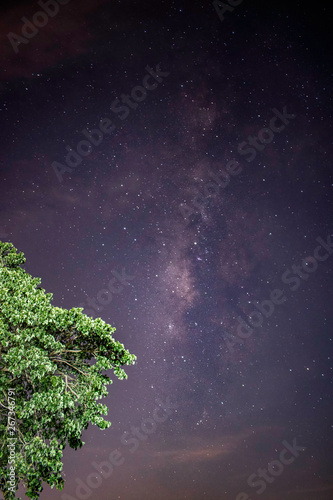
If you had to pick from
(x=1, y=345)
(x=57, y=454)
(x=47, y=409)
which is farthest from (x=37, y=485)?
(x=1, y=345)

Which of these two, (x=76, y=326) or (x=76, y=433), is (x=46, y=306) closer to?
(x=76, y=326)

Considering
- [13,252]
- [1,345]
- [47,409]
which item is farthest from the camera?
[13,252]

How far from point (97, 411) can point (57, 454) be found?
183cm

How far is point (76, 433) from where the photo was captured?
44.7 ft

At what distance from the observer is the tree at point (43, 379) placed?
12.6 meters

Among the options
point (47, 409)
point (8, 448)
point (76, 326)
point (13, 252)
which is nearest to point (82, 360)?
point (76, 326)

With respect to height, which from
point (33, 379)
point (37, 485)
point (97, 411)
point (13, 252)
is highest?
point (13, 252)

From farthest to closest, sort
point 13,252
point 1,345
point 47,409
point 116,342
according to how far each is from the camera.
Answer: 1. point 13,252
2. point 116,342
3. point 1,345
4. point 47,409

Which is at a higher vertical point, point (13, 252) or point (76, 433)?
point (13, 252)

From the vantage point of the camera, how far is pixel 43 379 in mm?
13023

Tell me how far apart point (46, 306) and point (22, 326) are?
1.08m

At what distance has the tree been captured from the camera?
12.6m

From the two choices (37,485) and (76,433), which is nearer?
(37,485)

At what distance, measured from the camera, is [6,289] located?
553 inches
